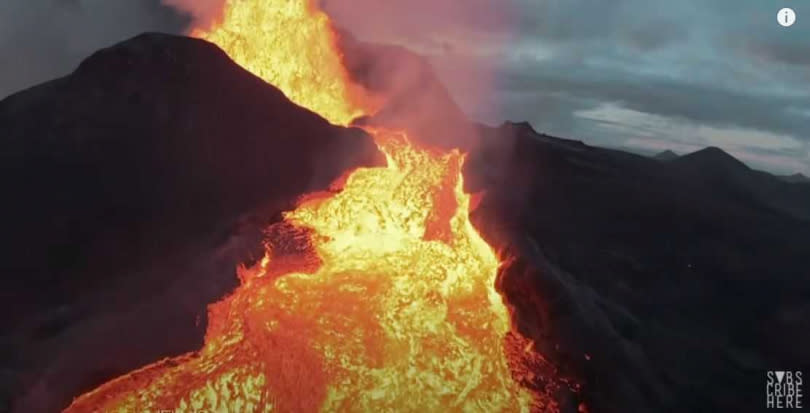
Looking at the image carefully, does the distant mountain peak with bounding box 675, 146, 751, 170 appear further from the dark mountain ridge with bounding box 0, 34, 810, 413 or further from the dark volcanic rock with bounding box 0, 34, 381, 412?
the dark volcanic rock with bounding box 0, 34, 381, 412

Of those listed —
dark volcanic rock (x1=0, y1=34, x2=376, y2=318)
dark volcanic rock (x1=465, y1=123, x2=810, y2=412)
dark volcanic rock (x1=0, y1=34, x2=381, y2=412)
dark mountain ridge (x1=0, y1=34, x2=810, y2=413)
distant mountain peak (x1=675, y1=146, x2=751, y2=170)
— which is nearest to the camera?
dark volcanic rock (x1=0, y1=34, x2=381, y2=412)

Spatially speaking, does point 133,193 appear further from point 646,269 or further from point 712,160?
point 712,160

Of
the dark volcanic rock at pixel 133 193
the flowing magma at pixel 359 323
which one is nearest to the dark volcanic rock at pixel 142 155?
the dark volcanic rock at pixel 133 193

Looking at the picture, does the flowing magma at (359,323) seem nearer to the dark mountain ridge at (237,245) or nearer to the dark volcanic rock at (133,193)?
the dark mountain ridge at (237,245)

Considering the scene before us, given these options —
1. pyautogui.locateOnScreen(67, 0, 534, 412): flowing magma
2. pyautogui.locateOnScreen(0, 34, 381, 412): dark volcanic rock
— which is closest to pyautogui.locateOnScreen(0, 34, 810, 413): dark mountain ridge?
pyautogui.locateOnScreen(0, 34, 381, 412): dark volcanic rock

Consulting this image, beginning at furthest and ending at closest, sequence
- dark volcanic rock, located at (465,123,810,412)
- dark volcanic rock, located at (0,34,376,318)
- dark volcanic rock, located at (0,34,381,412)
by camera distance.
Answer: dark volcanic rock, located at (0,34,376,318) → dark volcanic rock, located at (465,123,810,412) → dark volcanic rock, located at (0,34,381,412)

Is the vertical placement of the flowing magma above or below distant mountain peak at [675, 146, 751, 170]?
below

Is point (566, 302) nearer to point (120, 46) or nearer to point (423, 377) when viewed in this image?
point (423, 377)
